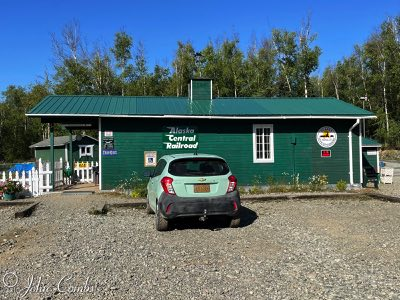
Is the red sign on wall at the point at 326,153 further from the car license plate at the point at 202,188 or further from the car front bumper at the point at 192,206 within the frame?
the car license plate at the point at 202,188

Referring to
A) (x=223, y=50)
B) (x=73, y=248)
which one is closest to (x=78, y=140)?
(x=73, y=248)

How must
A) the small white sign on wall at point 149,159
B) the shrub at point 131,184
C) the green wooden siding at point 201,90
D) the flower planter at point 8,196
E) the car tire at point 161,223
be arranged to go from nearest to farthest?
the car tire at point 161,223
the flower planter at point 8,196
the shrub at point 131,184
the small white sign on wall at point 149,159
the green wooden siding at point 201,90

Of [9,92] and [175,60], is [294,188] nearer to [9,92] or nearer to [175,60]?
[175,60]

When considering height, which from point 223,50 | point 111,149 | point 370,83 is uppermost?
point 223,50

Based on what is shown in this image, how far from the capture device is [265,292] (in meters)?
4.93

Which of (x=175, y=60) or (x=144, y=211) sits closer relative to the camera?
(x=144, y=211)

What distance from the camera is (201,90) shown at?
18547 mm

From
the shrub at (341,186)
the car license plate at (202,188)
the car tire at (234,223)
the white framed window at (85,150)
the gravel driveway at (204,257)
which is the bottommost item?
the gravel driveway at (204,257)

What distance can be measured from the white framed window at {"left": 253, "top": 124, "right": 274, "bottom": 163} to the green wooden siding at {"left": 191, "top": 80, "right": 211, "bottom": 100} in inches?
116

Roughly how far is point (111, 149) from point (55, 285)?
1089 centimetres

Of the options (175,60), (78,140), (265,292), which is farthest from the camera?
(175,60)

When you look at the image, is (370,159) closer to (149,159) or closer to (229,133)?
(229,133)

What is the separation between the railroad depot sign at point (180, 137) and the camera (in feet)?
53.1

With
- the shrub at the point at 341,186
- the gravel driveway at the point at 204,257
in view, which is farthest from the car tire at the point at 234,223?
the shrub at the point at 341,186
